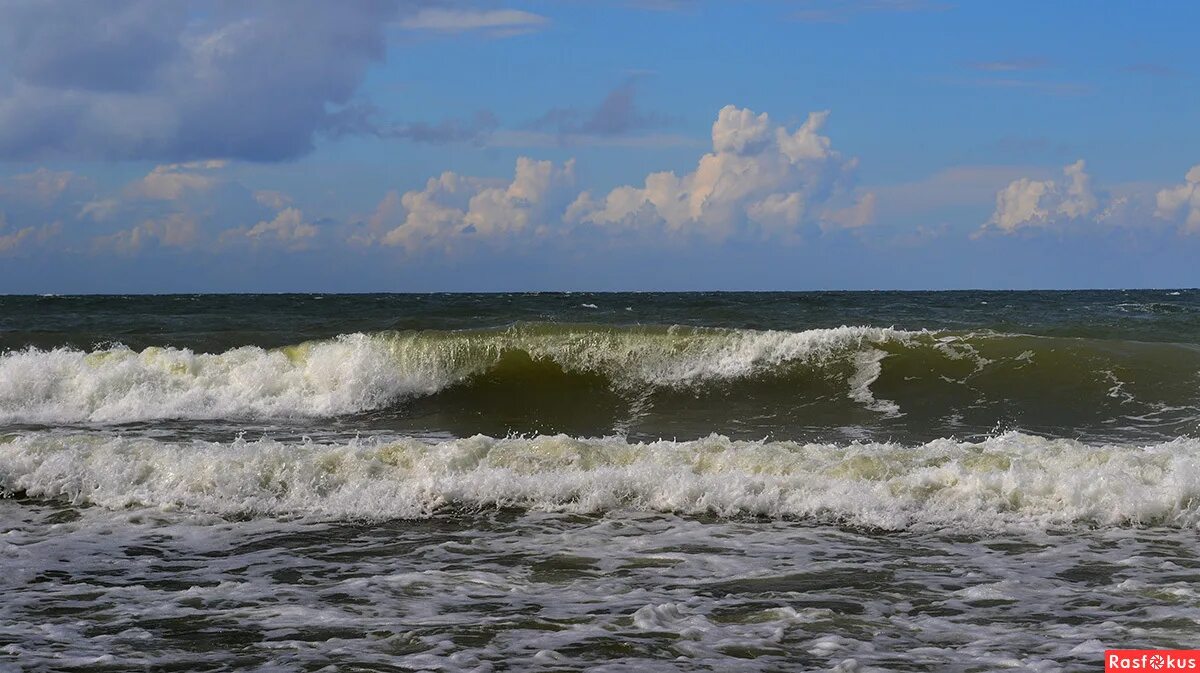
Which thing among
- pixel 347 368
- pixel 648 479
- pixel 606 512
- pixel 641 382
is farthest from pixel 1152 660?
pixel 347 368

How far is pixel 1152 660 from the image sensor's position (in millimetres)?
5043

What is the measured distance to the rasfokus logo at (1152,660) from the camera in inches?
196

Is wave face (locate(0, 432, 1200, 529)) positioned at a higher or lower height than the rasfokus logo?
higher

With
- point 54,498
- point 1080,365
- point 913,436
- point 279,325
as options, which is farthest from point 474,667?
point 279,325

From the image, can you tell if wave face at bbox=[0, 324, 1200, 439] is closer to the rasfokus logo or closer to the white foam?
the white foam

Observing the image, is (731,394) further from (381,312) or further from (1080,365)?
(381,312)

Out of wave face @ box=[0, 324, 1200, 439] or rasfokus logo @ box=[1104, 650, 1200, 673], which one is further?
wave face @ box=[0, 324, 1200, 439]

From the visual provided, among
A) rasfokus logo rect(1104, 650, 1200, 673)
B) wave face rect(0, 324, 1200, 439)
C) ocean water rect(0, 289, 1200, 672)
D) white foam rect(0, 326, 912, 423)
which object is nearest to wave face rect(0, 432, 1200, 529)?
ocean water rect(0, 289, 1200, 672)

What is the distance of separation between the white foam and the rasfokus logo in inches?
406

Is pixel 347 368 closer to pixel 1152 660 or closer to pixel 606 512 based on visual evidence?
pixel 606 512

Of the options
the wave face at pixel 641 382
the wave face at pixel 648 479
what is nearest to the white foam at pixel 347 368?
the wave face at pixel 641 382

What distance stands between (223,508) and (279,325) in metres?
23.1

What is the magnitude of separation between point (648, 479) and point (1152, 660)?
4.47 m

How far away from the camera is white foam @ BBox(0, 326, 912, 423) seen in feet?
53.1
